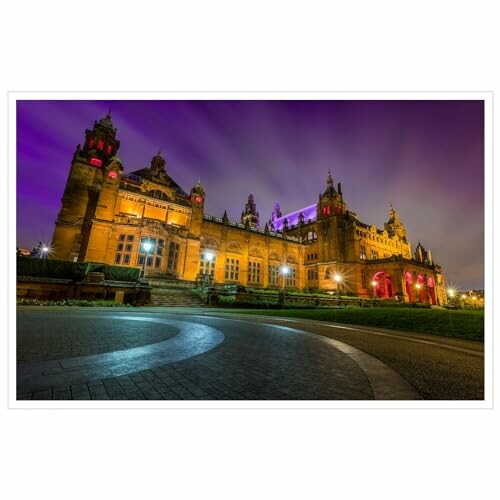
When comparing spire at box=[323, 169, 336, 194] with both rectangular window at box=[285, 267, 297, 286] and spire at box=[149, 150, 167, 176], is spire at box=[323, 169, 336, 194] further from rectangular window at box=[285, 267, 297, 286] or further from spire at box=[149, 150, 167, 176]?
spire at box=[149, 150, 167, 176]

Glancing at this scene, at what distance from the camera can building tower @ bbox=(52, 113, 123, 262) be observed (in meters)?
23.4

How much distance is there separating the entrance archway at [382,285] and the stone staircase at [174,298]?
96.2 ft

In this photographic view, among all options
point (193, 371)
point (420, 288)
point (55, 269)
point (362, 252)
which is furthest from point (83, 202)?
point (420, 288)

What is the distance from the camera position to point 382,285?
38000 mm

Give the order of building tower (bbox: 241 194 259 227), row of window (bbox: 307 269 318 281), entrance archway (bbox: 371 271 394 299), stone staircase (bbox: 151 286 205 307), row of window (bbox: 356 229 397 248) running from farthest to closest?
building tower (bbox: 241 194 259 227)
row of window (bbox: 356 229 397 248)
row of window (bbox: 307 269 318 281)
entrance archway (bbox: 371 271 394 299)
stone staircase (bbox: 151 286 205 307)

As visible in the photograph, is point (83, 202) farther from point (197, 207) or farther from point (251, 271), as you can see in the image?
point (251, 271)

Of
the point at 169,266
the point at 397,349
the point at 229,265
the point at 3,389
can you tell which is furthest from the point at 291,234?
the point at 3,389

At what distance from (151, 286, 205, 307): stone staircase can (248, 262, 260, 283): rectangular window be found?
12.5 metres

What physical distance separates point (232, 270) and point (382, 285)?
24.7m

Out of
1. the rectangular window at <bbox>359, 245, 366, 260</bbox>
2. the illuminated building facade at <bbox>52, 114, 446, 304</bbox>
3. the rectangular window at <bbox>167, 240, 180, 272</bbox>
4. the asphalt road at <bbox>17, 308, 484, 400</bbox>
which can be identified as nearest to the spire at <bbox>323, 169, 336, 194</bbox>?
the illuminated building facade at <bbox>52, 114, 446, 304</bbox>

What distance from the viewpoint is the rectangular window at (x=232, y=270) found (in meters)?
31.3

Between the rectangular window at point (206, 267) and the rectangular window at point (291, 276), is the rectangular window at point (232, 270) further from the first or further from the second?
the rectangular window at point (291, 276)

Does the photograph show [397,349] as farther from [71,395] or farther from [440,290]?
[440,290]

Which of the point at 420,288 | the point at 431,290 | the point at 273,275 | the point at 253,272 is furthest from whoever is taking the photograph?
the point at 431,290
